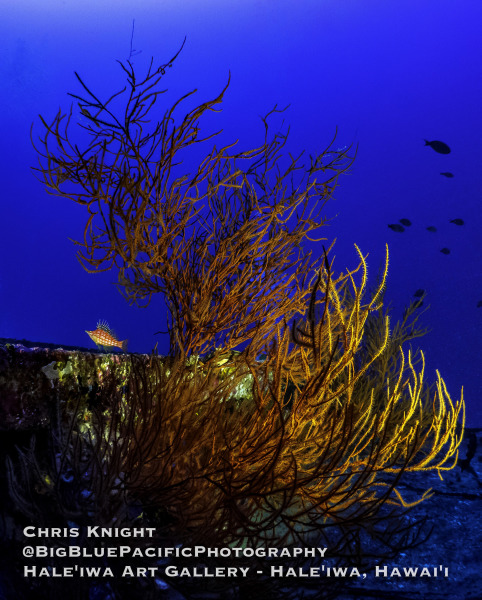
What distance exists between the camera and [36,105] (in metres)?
113

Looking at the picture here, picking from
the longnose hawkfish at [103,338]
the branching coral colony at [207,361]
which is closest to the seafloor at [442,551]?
the branching coral colony at [207,361]

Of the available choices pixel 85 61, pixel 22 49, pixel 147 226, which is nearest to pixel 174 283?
pixel 147 226

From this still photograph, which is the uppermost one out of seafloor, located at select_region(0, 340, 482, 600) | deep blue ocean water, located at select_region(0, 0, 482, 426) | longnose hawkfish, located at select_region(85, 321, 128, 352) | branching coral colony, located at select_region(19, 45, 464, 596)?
deep blue ocean water, located at select_region(0, 0, 482, 426)

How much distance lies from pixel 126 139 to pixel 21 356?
1.53m

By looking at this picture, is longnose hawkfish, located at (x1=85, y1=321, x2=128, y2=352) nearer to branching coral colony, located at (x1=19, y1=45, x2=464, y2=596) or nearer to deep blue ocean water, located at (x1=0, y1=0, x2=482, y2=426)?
branching coral colony, located at (x1=19, y1=45, x2=464, y2=596)

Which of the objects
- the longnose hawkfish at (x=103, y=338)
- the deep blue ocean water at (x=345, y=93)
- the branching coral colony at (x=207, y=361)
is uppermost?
the deep blue ocean water at (x=345, y=93)

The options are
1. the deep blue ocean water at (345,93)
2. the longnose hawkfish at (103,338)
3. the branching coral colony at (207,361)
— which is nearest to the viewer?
the branching coral colony at (207,361)

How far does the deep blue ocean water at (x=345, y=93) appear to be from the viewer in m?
81.0

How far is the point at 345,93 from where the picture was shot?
94688mm

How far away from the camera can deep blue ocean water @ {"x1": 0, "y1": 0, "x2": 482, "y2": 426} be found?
266ft

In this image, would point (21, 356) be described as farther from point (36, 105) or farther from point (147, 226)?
point (36, 105)

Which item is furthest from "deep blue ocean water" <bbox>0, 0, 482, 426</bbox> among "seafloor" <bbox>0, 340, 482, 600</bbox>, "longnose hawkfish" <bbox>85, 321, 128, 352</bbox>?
"longnose hawkfish" <bbox>85, 321, 128, 352</bbox>

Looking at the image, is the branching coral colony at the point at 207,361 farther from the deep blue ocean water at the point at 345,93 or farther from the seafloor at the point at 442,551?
the deep blue ocean water at the point at 345,93

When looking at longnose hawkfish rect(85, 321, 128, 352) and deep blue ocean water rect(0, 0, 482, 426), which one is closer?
longnose hawkfish rect(85, 321, 128, 352)
